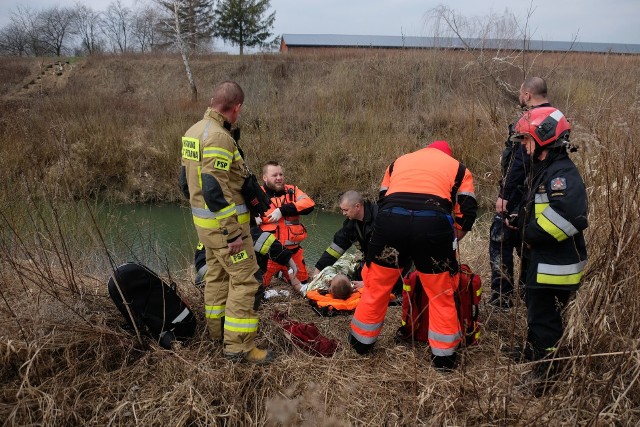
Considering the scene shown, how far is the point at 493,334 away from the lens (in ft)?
11.1

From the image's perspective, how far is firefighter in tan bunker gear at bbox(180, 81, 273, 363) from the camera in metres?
2.75

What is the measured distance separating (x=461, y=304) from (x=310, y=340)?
112 cm

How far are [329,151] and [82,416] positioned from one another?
34.1 ft

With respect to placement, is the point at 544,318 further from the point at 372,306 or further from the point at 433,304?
the point at 372,306

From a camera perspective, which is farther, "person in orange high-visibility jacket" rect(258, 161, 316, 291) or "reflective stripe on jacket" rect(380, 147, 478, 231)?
"person in orange high-visibility jacket" rect(258, 161, 316, 291)

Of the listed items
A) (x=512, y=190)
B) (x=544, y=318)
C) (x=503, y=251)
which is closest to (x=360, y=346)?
(x=544, y=318)

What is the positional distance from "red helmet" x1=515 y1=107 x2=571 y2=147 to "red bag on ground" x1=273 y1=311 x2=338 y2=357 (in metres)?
1.96

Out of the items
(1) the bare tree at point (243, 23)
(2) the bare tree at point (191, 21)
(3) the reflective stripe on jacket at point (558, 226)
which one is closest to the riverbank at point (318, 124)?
(2) the bare tree at point (191, 21)

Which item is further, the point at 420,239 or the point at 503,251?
the point at 503,251

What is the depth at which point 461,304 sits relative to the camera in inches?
117

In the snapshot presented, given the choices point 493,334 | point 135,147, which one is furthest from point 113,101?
point 493,334

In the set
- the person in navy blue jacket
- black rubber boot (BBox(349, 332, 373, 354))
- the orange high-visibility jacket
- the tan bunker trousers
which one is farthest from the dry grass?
the orange high-visibility jacket

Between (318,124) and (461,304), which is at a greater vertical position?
(318,124)

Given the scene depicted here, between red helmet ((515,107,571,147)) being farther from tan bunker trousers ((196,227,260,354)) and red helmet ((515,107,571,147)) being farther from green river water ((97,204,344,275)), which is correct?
green river water ((97,204,344,275))
